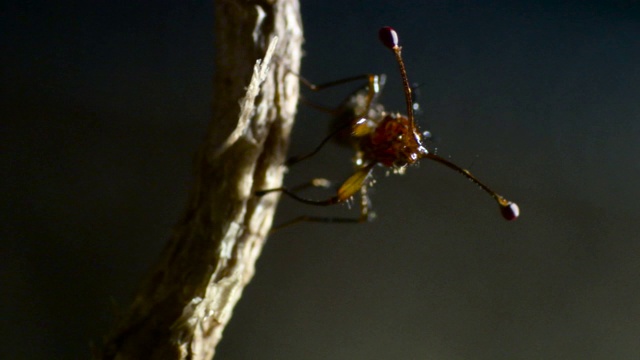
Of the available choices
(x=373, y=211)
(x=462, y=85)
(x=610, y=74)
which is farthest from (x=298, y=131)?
(x=610, y=74)

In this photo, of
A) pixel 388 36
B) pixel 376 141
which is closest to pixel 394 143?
pixel 376 141

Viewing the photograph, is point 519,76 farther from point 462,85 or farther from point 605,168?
point 605,168

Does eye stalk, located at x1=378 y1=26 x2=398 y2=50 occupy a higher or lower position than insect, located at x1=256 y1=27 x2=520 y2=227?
higher

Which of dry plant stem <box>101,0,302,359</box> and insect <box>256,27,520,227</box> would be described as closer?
dry plant stem <box>101,0,302,359</box>

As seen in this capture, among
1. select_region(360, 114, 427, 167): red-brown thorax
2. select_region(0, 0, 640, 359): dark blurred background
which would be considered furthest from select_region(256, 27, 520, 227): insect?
select_region(0, 0, 640, 359): dark blurred background

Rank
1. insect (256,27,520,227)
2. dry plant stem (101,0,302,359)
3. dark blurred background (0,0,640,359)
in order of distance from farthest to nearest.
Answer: dark blurred background (0,0,640,359), insect (256,27,520,227), dry plant stem (101,0,302,359)

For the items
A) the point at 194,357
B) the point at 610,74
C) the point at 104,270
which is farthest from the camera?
the point at 610,74

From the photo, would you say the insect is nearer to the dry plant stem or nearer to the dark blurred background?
the dry plant stem
